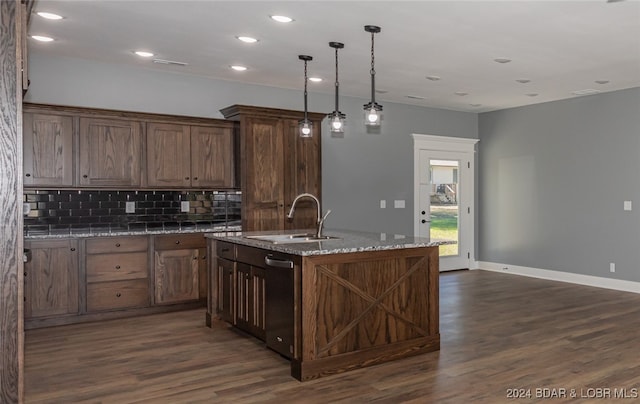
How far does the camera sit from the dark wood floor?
3.29m

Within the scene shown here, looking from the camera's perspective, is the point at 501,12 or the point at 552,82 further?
the point at 552,82

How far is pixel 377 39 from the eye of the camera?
181 inches

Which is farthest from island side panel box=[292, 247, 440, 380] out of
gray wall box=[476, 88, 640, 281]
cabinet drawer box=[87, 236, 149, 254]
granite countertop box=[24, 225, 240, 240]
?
gray wall box=[476, 88, 640, 281]

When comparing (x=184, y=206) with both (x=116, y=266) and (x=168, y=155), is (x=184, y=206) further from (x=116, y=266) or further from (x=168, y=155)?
(x=116, y=266)

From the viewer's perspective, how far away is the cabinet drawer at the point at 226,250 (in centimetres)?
460

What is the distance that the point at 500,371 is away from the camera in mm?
3688

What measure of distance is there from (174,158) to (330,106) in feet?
7.89

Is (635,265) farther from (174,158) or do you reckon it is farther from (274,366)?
(174,158)

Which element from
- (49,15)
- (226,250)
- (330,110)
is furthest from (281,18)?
(330,110)

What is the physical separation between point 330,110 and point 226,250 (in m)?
3.16

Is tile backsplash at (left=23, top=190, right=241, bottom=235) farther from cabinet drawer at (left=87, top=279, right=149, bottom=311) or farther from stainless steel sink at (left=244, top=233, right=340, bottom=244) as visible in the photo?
stainless steel sink at (left=244, top=233, right=340, bottom=244)

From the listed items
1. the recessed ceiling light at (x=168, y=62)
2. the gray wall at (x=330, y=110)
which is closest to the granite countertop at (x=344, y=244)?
the recessed ceiling light at (x=168, y=62)

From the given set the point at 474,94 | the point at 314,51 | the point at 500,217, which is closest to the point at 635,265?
the point at 500,217

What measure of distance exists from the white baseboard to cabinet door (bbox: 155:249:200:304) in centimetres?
503
